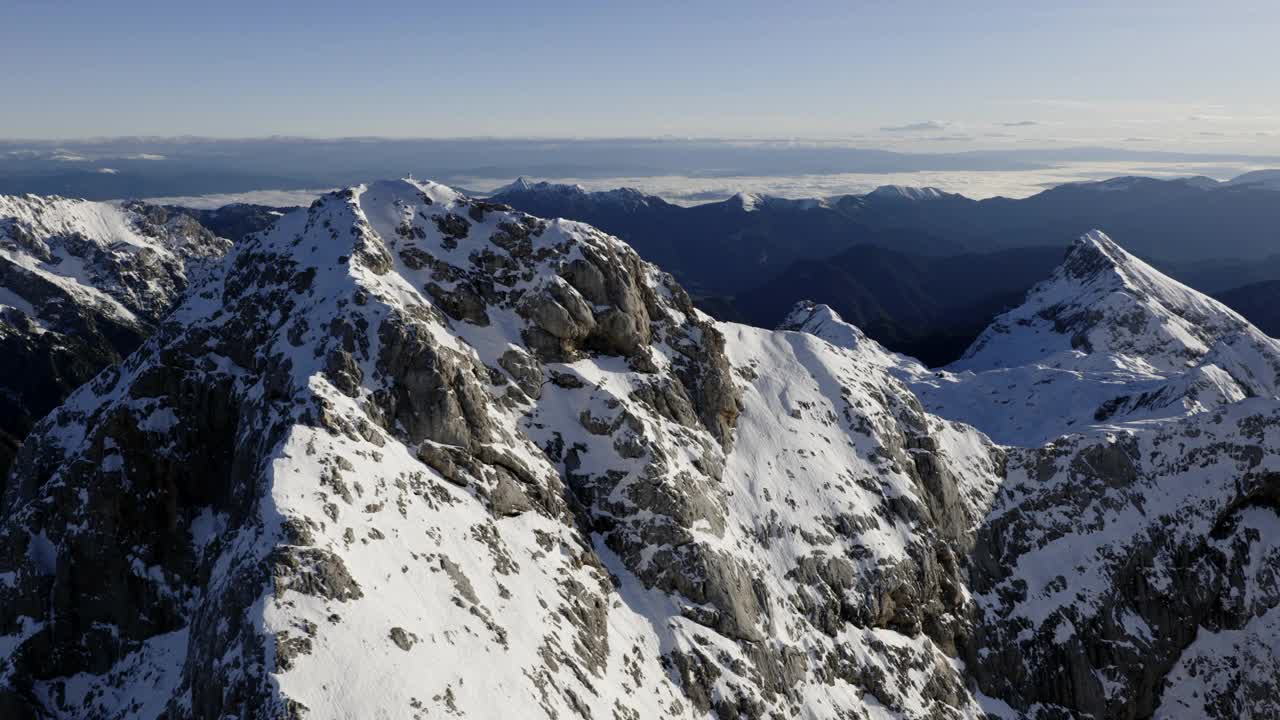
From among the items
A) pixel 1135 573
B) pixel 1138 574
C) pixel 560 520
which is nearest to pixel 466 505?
pixel 560 520

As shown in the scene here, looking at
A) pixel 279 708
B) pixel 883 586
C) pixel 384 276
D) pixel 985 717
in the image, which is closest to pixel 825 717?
pixel 883 586

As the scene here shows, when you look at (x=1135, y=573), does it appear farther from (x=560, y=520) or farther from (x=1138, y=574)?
(x=560, y=520)

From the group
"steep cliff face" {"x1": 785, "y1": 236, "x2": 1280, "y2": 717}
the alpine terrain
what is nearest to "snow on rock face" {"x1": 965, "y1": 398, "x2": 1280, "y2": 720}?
"steep cliff face" {"x1": 785, "y1": 236, "x2": 1280, "y2": 717}

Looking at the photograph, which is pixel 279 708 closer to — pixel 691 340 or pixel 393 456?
pixel 393 456

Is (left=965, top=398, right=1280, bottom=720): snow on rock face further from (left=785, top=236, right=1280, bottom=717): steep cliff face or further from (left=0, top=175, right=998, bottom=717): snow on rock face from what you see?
(left=0, top=175, right=998, bottom=717): snow on rock face

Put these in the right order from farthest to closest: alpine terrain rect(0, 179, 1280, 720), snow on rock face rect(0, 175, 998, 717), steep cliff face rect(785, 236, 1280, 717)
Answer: steep cliff face rect(785, 236, 1280, 717)
alpine terrain rect(0, 179, 1280, 720)
snow on rock face rect(0, 175, 998, 717)
